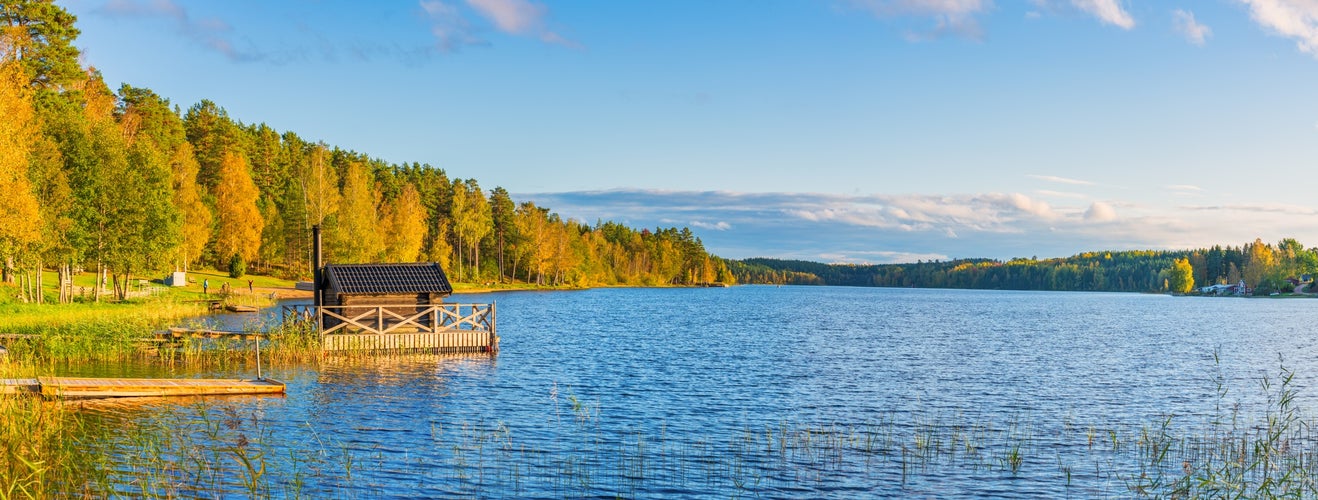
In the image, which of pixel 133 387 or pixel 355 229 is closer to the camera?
pixel 133 387

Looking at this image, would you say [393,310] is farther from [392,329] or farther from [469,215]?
[469,215]

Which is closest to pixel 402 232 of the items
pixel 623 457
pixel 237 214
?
pixel 237 214

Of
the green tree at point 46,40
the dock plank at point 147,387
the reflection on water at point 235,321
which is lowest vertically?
the dock plank at point 147,387

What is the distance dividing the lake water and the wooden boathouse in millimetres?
1379

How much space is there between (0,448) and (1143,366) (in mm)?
37908

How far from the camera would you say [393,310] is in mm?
37000

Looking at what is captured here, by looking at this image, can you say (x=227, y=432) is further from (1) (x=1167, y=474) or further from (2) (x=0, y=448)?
(1) (x=1167, y=474)

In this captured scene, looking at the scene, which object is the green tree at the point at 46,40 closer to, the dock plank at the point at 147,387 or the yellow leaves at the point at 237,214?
the yellow leaves at the point at 237,214

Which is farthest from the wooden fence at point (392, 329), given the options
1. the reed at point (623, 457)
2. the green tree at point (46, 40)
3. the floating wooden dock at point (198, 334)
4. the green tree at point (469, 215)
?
the green tree at point (469, 215)

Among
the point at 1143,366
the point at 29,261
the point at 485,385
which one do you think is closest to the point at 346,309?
the point at 485,385

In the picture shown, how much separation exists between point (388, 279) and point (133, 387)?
1528 centimetres

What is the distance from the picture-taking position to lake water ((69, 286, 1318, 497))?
52.0 feet

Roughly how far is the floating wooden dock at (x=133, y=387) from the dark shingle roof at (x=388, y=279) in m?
12.1

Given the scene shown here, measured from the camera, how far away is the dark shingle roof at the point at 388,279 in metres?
36.1
